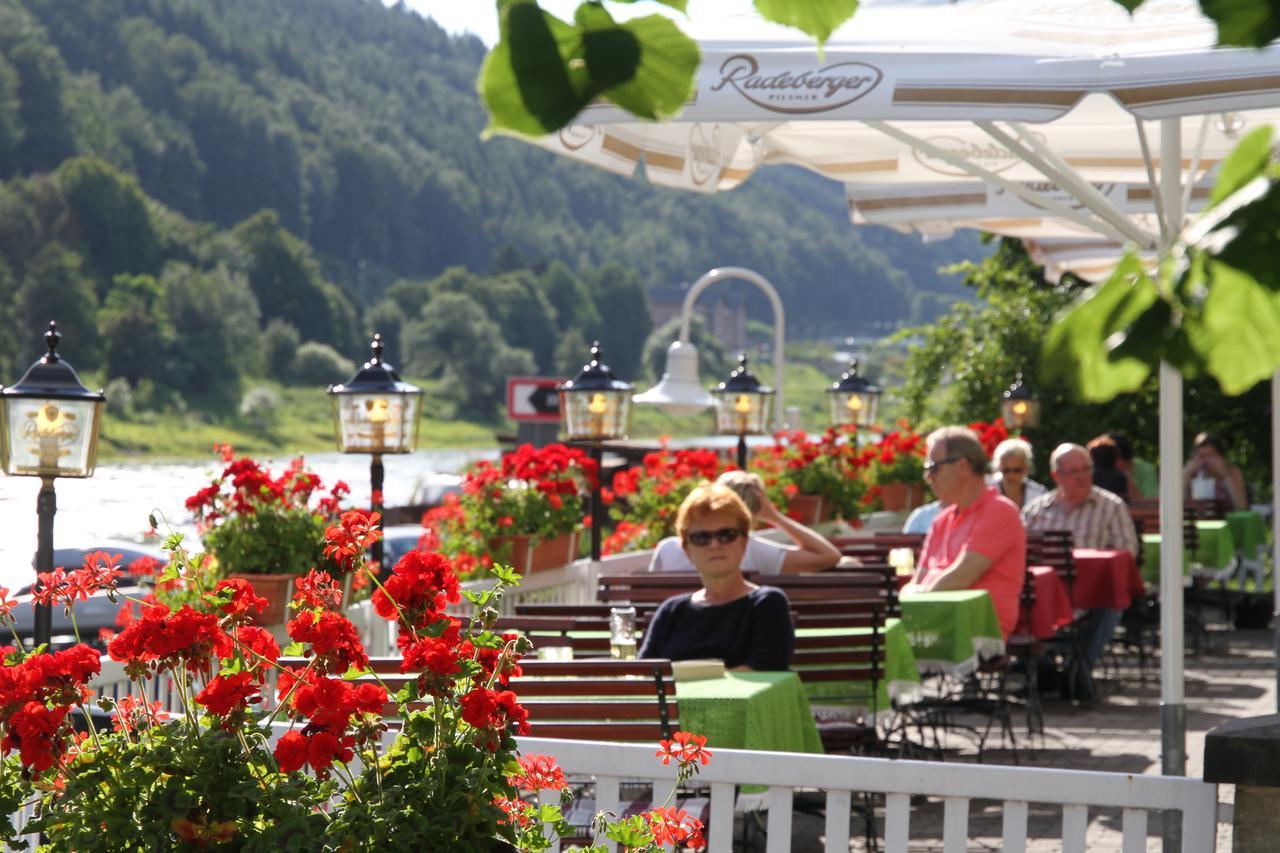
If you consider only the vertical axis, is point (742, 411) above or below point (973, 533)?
above

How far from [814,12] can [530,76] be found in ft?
0.69

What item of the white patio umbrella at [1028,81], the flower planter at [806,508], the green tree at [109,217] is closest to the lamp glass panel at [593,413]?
the white patio umbrella at [1028,81]

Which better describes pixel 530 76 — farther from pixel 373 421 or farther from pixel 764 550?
pixel 373 421

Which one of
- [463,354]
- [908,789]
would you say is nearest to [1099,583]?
[908,789]

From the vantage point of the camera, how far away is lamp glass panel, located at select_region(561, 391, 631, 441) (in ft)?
29.7

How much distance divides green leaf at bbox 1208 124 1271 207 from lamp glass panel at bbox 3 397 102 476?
5.26 m

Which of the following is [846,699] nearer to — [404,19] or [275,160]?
[275,160]

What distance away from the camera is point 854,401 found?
15938 millimetres

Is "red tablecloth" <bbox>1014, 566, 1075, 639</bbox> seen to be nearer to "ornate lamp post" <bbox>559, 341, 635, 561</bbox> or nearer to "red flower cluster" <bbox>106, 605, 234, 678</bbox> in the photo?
"ornate lamp post" <bbox>559, 341, 635, 561</bbox>

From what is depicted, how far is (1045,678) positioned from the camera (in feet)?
30.5

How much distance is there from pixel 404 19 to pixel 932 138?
14935 cm

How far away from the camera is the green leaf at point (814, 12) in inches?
43.8

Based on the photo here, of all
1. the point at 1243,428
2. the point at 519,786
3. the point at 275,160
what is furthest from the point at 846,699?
the point at 275,160

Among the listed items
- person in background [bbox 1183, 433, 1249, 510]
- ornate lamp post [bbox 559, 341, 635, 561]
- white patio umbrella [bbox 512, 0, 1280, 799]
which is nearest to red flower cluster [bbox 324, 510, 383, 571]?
white patio umbrella [bbox 512, 0, 1280, 799]
